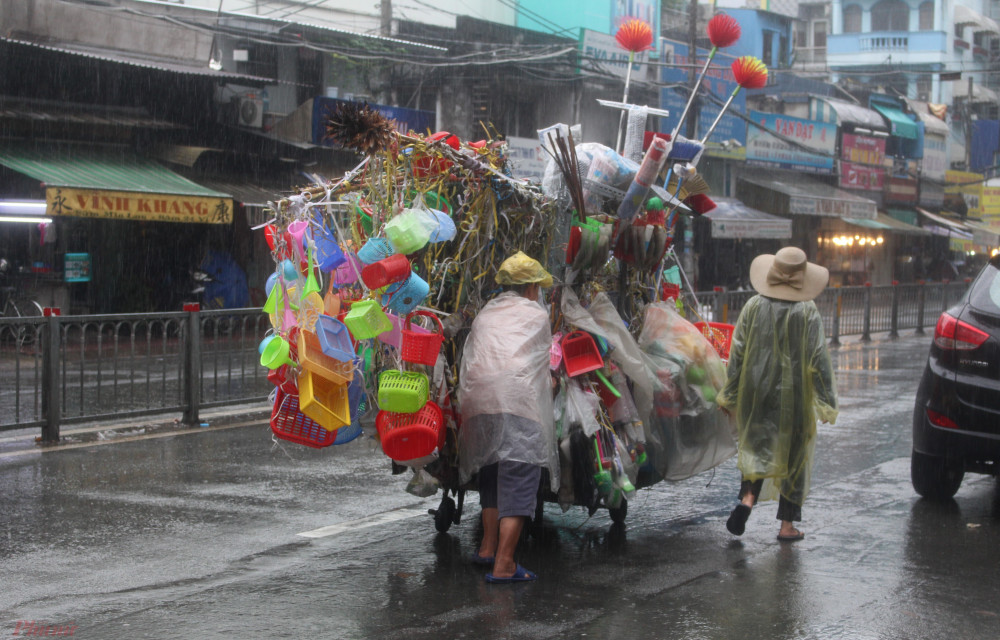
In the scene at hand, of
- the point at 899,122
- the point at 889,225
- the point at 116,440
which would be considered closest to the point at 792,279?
the point at 116,440

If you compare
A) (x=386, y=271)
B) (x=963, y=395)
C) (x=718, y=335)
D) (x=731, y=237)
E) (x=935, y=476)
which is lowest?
(x=935, y=476)

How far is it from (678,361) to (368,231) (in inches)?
78.8

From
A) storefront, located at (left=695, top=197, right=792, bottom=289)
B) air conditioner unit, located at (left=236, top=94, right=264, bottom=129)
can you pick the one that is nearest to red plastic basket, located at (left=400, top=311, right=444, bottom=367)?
air conditioner unit, located at (left=236, top=94, right=264, bottom=129)

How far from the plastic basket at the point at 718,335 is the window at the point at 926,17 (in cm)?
4829

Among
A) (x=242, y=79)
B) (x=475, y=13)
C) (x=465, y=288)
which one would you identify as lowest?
(x=465, y=288)

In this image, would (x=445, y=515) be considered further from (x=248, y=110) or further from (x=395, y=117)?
(x=395, y=117)

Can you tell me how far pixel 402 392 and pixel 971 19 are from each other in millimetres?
52393

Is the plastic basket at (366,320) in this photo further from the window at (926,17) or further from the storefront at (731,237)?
the window at (926,17)

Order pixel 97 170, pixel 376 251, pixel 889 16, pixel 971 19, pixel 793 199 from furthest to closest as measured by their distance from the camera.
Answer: pixel 889 16 < pixel 971 19 < pixel 793 199 < pixel 97 170 < pixel 376 251

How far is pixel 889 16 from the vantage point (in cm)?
5116

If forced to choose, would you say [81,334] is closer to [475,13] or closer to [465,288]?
[465,288]

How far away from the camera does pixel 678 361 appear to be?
20.7ft

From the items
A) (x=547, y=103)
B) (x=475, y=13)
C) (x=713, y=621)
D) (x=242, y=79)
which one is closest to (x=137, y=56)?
(x=242, y=79)

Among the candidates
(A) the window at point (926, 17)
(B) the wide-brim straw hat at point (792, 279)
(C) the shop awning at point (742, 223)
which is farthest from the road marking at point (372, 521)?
(A) the window at point (926, 17)
